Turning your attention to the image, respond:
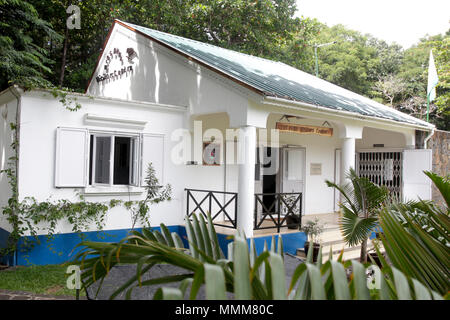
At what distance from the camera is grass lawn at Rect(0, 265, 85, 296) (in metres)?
5.95

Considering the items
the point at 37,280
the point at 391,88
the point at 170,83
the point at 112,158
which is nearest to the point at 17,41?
the point at 170,83

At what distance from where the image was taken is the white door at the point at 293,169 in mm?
11609

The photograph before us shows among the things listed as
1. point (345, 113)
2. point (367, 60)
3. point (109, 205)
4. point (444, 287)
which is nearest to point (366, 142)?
point (345, 113)

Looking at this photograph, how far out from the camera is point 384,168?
43.7ft

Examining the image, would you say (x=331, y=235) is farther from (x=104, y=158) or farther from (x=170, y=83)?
(x=104, y=158)

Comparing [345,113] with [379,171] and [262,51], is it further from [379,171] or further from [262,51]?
[262,51]

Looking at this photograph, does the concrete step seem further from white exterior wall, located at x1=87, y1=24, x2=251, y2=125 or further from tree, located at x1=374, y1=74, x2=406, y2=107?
tree, located at x1=374, y1=74, x2=406, y2=107

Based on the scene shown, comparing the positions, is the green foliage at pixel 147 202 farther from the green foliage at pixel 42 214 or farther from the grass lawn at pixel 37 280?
the grass lawn at pixel 37 280

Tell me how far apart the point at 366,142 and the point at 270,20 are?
29.4 ft

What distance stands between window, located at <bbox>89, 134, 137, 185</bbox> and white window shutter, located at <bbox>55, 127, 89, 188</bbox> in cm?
24

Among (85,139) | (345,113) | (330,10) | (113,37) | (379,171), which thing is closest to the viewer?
(85,139)

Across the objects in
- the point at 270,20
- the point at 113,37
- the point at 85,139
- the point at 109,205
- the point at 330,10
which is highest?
the point at 330,10

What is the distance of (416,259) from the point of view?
2.39 m

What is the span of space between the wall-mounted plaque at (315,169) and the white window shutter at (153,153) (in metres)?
5.31
